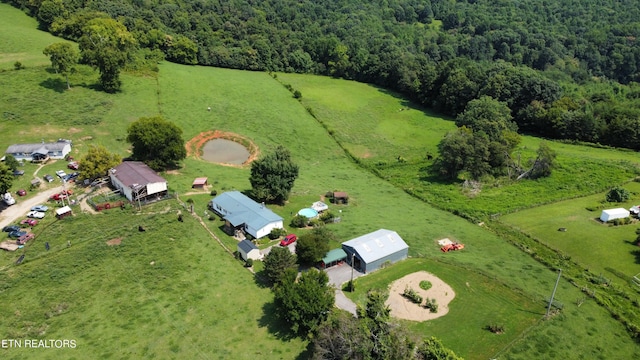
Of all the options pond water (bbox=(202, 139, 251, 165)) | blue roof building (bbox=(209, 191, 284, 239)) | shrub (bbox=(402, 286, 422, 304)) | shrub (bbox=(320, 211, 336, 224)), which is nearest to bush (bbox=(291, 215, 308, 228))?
blue roof building (bbox=(209, 191, 284, 239))

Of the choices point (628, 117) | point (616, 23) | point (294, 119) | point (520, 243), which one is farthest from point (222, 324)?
point (616, 23)

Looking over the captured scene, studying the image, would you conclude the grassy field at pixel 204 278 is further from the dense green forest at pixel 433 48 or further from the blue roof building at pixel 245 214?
the dense green forest at pixel 433 48

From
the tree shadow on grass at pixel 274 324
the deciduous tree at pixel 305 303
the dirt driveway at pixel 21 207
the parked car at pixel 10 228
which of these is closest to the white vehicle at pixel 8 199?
the dirt driveway at pixel 21 207

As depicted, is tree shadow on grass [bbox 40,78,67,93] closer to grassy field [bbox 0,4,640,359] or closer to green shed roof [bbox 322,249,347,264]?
grassy field [bbox 0,4,640,359]

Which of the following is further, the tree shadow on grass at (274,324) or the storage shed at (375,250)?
the storage shed at (375,250)

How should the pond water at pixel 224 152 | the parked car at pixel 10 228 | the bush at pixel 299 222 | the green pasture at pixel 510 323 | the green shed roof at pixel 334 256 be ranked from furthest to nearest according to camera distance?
the pond water at pixel 224 152
the bush at pixel 299 222
the parked car at pixel 10 228
the green shed roof at pixel 334 256
the green pasture at pixel 510 323

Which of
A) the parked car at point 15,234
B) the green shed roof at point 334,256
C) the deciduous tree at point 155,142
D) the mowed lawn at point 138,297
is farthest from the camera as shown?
the deciduous tree at point 155,142
